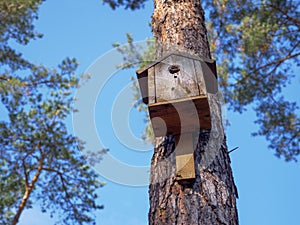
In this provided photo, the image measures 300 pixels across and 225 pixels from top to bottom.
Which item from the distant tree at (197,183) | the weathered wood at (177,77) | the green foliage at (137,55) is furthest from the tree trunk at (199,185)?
the green foliage at (137,55)

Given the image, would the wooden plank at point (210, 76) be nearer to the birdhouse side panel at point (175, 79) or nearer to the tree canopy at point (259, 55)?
the birdhouse side panel at point (175, 79)

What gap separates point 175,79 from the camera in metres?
1.90

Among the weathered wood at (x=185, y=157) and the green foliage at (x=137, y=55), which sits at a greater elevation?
the green foliage at (x=137, y=55)

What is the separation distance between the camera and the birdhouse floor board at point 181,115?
178 cm

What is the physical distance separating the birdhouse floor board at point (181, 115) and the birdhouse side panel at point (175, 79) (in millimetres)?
41

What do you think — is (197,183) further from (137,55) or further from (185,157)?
(137,55)

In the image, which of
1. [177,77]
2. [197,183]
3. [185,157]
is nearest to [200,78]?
[177,77]

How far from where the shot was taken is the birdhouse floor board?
178cm

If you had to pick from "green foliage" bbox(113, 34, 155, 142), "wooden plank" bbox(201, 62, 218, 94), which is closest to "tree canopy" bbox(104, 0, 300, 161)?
"green foliage" bbox(113, 34, 155, 142)

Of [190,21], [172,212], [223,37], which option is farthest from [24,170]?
[172,212]

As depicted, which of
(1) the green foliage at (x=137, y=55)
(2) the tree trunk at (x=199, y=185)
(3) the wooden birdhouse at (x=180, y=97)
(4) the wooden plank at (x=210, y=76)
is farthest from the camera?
(1) the green foliage at (x=137, y=55)

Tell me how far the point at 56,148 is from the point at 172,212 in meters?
5.11

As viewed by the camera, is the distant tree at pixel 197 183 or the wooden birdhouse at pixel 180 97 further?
the wooden birdhouse at pixel 180 97

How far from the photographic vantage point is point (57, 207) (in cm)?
672
